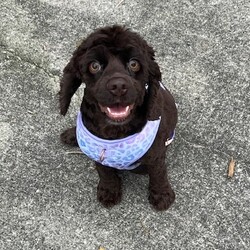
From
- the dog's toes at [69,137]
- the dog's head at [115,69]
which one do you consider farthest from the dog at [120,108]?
the dog's toes at [69,137]

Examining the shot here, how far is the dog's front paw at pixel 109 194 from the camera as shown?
343 cm

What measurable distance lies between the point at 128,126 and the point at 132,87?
0.40 metres

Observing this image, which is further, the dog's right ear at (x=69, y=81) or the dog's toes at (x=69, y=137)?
the dog's toes at (x=69, y=137)

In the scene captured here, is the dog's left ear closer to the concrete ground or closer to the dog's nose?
the dog's nose

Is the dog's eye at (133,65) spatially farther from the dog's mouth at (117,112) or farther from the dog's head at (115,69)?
the dog's mouth at (117,112)

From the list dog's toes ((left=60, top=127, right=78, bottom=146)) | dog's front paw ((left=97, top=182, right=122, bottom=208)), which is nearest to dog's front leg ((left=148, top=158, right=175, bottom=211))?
dog's front paw ((left=97, top=182, right=122, bottom=208))

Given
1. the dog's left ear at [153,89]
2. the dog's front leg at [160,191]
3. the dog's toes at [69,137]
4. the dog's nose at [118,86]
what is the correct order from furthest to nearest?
the dog's toes at [69,137] < the dog's front leg at [160,191] < the dog's left ear at [153,89] < the dog's nose at [118,86]

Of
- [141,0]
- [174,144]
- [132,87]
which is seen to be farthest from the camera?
[141,0]

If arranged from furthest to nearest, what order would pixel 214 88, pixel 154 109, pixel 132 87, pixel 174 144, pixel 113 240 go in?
1. pixel 214 88
2. pixel 174 144
3. pixel 113 240
4. pixel 154 109
5. pixel 132 87

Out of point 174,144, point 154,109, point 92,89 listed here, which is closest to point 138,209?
point 174,144

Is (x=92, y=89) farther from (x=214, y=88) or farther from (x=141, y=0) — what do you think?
(x=141, y=0)

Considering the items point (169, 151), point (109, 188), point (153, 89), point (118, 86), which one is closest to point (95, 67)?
point (118, 86)

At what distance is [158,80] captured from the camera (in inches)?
114

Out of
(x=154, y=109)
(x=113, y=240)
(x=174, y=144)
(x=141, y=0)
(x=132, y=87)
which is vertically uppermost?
(x=132, y=87)
